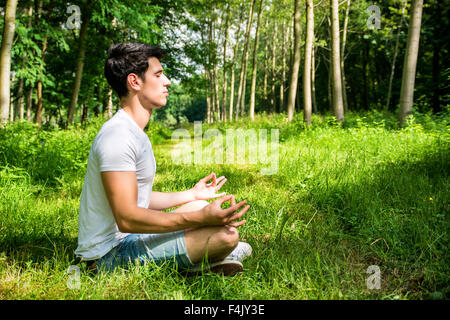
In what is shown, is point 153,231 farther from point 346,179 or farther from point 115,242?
point 346,179

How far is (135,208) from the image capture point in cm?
177

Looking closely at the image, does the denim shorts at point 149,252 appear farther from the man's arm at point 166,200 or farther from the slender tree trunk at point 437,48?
the slender tree trunk at point 437,48

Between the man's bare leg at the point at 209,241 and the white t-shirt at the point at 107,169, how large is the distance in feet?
1.40

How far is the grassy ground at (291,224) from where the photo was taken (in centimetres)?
204

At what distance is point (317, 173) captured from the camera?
179 inches

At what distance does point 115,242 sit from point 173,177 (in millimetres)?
3234

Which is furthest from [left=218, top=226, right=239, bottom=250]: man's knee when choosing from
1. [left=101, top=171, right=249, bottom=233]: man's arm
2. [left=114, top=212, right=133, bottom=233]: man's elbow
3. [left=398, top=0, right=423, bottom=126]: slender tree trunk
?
[left=398, top=0, right=423, bottom=126]: slender tree trunk

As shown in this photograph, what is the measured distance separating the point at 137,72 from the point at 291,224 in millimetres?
2124

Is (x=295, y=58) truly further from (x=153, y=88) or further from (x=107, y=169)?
(x=107, y=169)

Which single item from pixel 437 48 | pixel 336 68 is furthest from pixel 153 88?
pixel 437 48

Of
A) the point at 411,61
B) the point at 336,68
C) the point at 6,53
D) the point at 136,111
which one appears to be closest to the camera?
the point at 136,111

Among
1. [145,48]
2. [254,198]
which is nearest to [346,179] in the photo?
[254,198]

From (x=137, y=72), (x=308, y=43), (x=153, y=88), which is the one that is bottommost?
(x=153, y=88)

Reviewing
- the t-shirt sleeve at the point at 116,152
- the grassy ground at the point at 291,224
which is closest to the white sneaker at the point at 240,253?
the grassy ground at the point at 291,224
